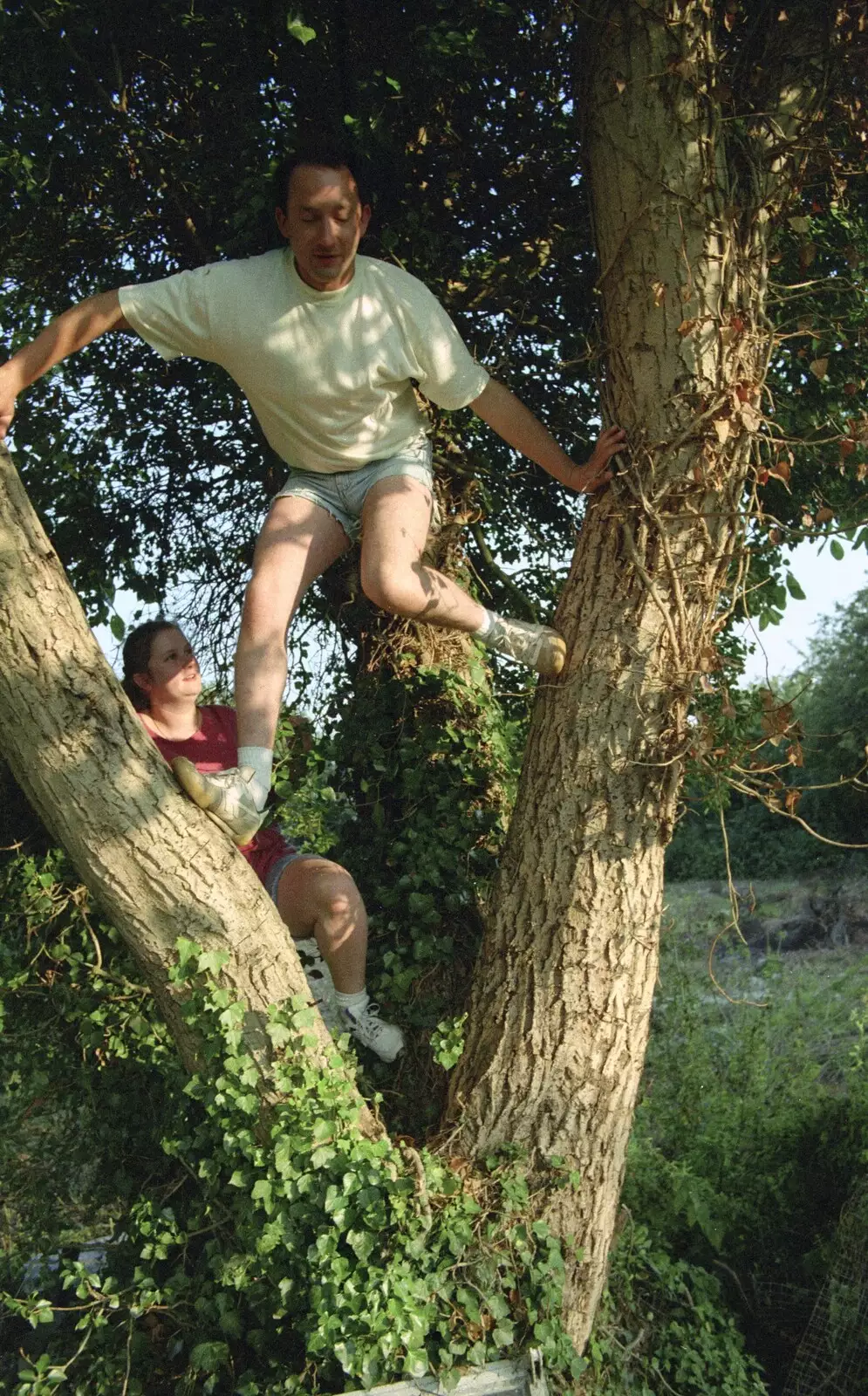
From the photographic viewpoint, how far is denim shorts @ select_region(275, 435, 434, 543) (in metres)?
3.87

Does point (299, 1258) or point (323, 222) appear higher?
point (323, 222)

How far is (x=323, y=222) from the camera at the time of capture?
3.56 meters

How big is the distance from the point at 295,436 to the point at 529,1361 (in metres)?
2.67

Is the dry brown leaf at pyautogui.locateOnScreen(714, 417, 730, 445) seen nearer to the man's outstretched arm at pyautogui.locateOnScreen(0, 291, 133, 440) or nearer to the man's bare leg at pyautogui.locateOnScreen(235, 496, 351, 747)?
the man's bare leg at pyautogui.locateOnScreen(235, 496, 351, 747)

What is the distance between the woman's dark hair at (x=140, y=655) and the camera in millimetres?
3953

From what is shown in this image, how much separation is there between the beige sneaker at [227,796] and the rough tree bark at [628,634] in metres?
0.86

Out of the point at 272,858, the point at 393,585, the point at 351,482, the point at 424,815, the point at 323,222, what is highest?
the point at 323,222

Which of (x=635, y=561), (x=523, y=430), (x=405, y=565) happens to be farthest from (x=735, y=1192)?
(x=523, y=430)

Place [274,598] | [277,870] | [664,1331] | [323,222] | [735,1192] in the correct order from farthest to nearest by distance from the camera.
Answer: [735,1192] → [664,1331] → [277,870] → [274,598] → [323,222]

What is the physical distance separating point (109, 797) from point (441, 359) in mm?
1671

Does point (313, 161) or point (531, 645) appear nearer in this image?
point (313, 161)

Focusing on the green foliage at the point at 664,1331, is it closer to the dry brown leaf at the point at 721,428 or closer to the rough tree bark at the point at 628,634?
the rough tree bark at the point at 628,634

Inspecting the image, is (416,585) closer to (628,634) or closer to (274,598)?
(274,598)

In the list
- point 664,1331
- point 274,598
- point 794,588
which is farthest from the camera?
point 794,588
